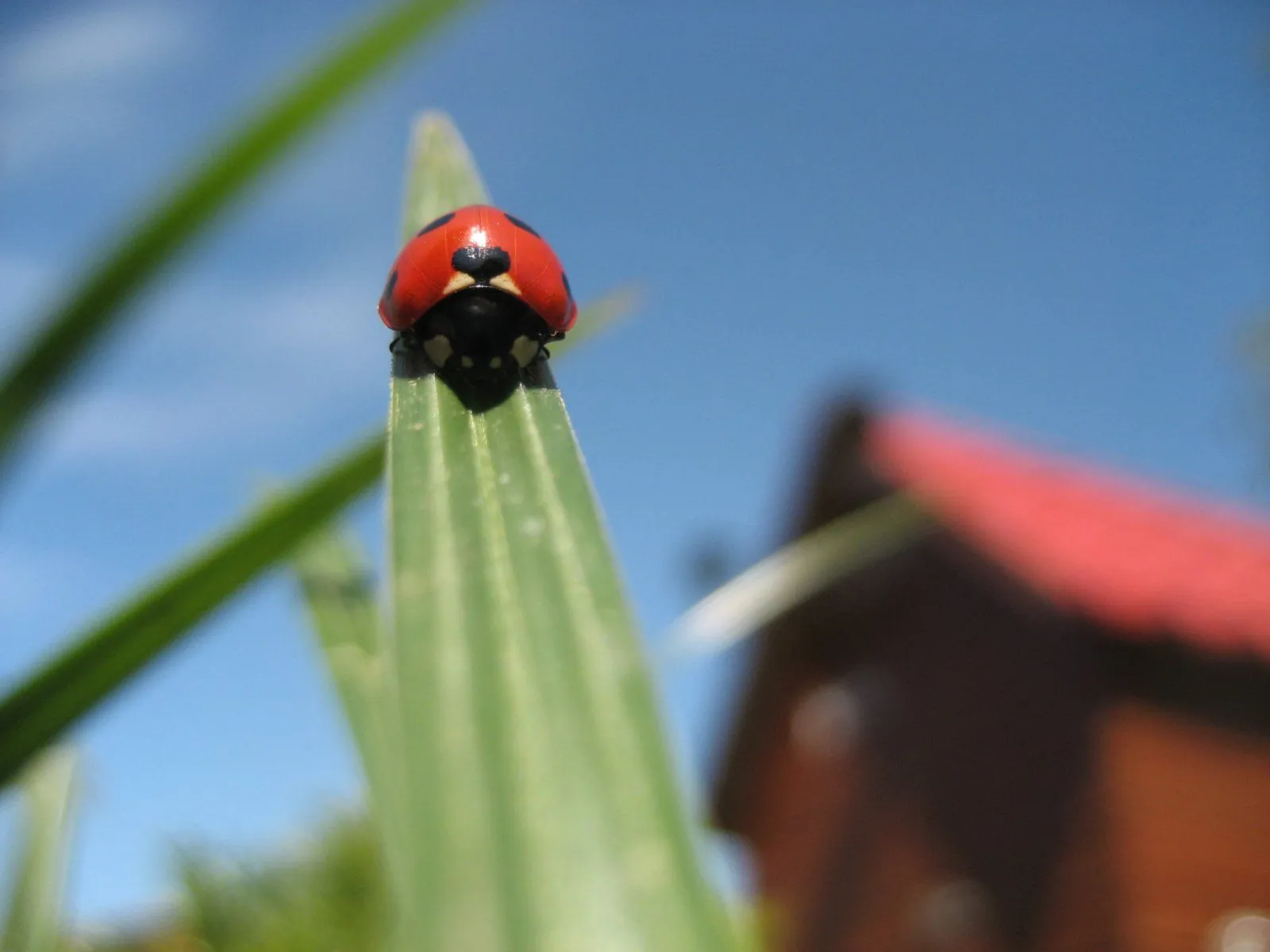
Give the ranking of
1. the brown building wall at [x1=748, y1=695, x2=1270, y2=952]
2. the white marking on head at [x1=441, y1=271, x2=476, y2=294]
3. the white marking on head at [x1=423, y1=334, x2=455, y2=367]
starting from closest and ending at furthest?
the white marking on head at [x1=423, y1=334, x2=455, y2=367]
the white marking on head at [x1=441, y1=271, x2=476, y2=294]
the brown building wall at [x1=748, y1=695, x2=1270, y2=952]

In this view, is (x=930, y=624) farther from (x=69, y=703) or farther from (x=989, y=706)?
(x=69, y=703)

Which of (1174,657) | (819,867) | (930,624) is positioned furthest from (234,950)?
(819,867)

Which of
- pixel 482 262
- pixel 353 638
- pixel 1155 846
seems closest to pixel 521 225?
pixel 482 262

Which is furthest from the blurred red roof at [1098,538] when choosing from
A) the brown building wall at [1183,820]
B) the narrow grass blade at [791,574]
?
the narrow grass blade at [791,574]

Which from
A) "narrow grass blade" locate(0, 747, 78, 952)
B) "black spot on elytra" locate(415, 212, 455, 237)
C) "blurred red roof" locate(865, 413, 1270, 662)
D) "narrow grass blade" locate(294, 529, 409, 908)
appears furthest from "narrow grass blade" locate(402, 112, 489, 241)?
"blurred red roof" locate(865, 413, 1270, 662)

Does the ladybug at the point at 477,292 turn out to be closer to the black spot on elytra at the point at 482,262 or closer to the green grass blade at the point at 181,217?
the black spot on elytra at the point at 482,262

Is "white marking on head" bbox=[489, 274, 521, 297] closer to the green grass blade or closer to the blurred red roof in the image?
the green grass blade

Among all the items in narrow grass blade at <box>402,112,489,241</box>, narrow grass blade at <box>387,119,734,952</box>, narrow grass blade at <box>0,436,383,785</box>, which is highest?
narrow grass blade at <box>402,112,489,241</box>
